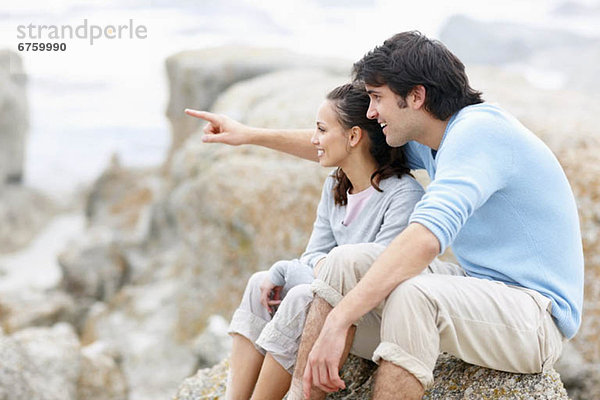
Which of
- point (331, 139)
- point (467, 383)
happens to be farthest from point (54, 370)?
point (467, 383)

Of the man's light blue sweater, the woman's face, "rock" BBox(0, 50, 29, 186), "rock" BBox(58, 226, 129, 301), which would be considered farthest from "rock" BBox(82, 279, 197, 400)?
"rock" BBox(0, 50, 29, 186)

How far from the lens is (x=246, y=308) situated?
3617 millimetres

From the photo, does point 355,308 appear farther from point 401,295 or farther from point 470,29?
point 470,29

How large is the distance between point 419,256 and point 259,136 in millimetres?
1676

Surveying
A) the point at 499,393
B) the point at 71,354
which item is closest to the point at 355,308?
the point at 499,393

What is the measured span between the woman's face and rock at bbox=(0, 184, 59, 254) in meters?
20.3

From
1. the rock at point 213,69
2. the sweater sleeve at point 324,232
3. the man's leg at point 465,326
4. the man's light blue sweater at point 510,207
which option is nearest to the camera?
the man's leg at point 465,326

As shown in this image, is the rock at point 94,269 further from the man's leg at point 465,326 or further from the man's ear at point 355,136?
the man's leg at point 465,326

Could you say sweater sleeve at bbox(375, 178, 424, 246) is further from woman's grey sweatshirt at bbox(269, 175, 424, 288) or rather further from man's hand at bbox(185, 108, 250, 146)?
man's hand at bbox(185, 108, 250, 146)

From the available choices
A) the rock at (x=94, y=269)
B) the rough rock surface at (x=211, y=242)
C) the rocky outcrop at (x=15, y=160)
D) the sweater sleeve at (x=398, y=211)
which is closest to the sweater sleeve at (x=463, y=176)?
the sweater sleeve at (x=398, y=211)

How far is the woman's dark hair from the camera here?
3.59 meters

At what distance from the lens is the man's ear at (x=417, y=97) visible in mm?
3129

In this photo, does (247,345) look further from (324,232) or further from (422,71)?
(422,71)

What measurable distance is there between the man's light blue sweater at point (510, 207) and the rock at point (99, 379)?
469cm
